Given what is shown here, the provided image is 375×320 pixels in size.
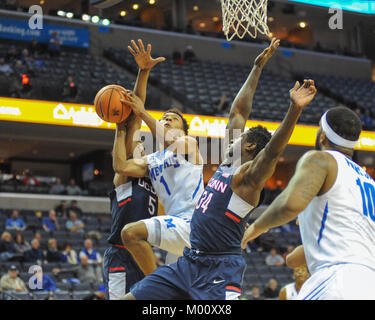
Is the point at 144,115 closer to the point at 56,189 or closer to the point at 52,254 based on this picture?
the point at 52,254

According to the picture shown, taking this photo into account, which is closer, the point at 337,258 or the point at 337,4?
the point at 337,258

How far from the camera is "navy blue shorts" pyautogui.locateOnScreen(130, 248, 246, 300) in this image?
3.85 m

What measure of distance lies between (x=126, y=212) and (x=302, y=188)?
261 cm

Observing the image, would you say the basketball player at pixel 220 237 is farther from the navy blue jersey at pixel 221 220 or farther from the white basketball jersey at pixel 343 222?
the white basketball jersey at pixel 343 222

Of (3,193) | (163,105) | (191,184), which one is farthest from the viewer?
(163,105)

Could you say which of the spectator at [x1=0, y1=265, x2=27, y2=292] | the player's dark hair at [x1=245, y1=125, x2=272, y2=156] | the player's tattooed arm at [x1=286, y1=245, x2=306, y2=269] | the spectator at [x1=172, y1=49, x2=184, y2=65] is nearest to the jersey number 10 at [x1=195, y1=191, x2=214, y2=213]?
the player's dark hair at [x1=245, y1=125, x2=272, y2=156]

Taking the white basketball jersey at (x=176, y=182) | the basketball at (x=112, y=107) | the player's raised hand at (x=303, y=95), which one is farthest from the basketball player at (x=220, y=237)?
the basketball at (x=112, y=107)

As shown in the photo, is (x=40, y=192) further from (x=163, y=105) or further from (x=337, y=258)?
(x=337, y=258)

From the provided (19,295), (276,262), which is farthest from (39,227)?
(276,262)

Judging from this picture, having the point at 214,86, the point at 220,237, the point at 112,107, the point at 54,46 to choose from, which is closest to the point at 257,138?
the point at 220,237

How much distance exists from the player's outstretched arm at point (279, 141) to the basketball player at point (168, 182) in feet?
3.42

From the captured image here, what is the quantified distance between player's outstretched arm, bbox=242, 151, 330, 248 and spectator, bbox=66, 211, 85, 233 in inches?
473
